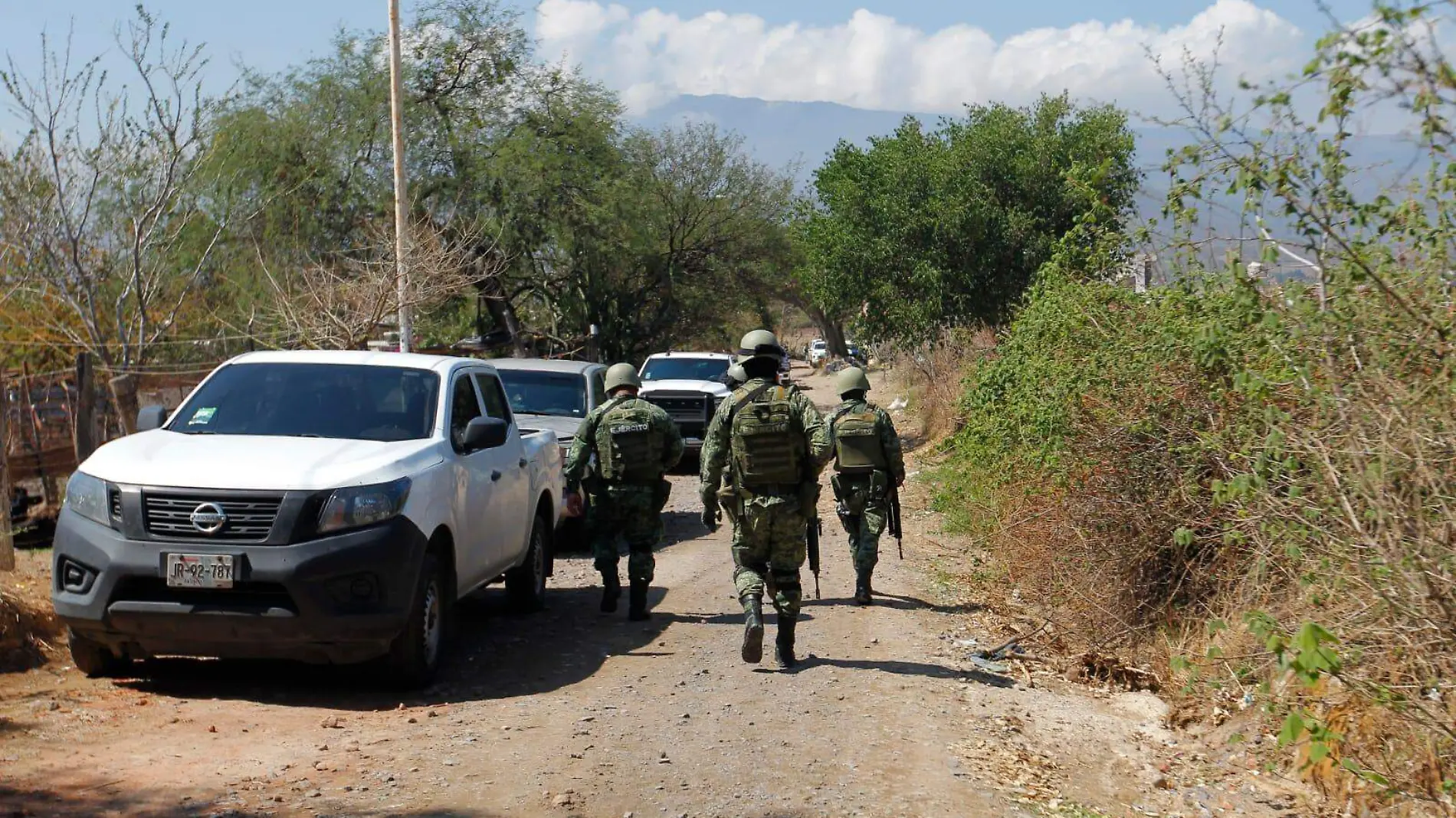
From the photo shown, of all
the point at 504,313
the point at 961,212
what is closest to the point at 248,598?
the point at 961,212

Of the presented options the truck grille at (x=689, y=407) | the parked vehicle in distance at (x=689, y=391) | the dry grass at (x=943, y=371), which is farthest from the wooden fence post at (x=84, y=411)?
the dry grass at (x=943, y=371)

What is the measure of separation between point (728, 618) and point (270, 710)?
3.57m

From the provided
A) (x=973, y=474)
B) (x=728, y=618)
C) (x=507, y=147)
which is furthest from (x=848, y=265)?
(x=728, y=618)

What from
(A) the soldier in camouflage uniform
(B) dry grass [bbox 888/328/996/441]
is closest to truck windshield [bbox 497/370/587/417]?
(A) the soldier in camouflage uniform

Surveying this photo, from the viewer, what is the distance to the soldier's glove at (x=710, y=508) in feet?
26.5

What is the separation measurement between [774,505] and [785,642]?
81 centimetres

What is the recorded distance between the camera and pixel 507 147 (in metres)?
29.8

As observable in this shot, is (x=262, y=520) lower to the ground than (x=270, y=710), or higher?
higher

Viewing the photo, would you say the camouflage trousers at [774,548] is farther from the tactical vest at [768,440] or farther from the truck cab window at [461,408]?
the truck cab window at [461,408]

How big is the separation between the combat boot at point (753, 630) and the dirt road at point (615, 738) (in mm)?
140

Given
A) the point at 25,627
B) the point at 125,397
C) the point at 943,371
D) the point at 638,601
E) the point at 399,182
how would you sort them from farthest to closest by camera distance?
the point at 943,371
the point at 399,182
the point at 125,397
the point at 638,601
the point at 25,627

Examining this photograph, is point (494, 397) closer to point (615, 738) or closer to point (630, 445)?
point (630, 445)

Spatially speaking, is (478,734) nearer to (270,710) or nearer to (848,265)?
(270,710)

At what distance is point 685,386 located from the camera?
853 inches
